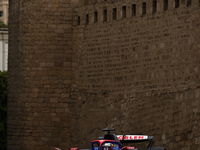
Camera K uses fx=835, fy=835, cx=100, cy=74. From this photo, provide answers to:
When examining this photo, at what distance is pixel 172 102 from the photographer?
18.0 metres

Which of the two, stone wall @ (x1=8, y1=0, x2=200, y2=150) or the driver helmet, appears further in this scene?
stone wall @ (x1=8, y1=0, x2=200, y2=150)

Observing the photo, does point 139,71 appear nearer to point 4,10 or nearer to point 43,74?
point 43,74

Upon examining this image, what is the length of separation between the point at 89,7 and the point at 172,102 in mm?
4899

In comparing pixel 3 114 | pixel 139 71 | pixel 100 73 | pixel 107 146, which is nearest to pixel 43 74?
pixel 100 73

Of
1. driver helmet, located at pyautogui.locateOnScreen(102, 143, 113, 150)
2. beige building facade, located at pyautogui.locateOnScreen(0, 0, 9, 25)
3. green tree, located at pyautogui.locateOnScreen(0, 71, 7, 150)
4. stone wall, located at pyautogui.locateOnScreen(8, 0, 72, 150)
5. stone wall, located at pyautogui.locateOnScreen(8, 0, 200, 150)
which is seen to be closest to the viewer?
driver helmet, located at pyautogui.locateOnScreen(102, 143, 113, 150)

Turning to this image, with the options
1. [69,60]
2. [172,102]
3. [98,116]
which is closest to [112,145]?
[172,102]

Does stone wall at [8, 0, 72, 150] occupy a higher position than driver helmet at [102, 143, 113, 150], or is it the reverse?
stone wall at [8, 0, 72, 150]

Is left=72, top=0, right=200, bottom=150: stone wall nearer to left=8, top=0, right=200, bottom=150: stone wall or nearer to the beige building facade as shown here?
left=8, top=0, right=200, bottom=150: stone wall

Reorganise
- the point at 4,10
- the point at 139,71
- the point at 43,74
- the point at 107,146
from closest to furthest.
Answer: the point at 107,146 → the point at 139,71 → the point at 43,74 → the point at 4,10

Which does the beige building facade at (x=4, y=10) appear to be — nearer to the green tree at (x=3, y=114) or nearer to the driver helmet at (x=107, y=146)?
the green tree at (x=3, y=114)

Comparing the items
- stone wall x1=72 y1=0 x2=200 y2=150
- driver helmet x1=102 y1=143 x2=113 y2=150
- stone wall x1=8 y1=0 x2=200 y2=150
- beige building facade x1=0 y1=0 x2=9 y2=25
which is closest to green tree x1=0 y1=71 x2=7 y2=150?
stone wall x1=8 y1=0 x2=200 y2=150

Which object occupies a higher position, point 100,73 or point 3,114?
point 100,73

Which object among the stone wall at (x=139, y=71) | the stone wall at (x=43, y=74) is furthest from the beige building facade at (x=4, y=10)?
the stone wall at (x=139, y=71)

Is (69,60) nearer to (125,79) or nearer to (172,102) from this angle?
(125,79)
